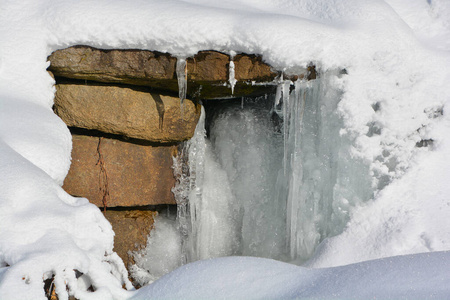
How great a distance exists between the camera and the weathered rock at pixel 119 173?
280 cm

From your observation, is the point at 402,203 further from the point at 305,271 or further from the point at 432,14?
the point at 432,14

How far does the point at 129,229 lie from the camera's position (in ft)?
10.00

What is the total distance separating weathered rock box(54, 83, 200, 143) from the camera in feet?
8.95

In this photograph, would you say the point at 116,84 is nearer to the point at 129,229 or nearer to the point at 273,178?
the point at 129,229

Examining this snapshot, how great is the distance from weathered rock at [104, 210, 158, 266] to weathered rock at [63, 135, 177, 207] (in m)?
0.13

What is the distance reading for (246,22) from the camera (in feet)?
8.47

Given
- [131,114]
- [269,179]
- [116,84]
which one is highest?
[116,84]

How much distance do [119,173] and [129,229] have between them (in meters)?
0.40

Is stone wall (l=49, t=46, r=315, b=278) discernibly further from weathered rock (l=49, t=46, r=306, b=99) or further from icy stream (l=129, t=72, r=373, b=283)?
icy stream (l=129, t=72, r=373, b=283)

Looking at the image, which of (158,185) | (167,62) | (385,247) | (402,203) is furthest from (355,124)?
(158,185)

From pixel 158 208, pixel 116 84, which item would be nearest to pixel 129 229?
pixel 158 208

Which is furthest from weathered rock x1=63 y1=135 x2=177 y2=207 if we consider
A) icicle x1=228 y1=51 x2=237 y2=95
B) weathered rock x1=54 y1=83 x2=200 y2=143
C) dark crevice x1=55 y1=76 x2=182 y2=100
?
icicle x1=228 y1=51 x2=237 y2=95

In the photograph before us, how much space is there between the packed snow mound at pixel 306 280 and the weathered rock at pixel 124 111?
1448mm

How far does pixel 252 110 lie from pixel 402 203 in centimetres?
127
